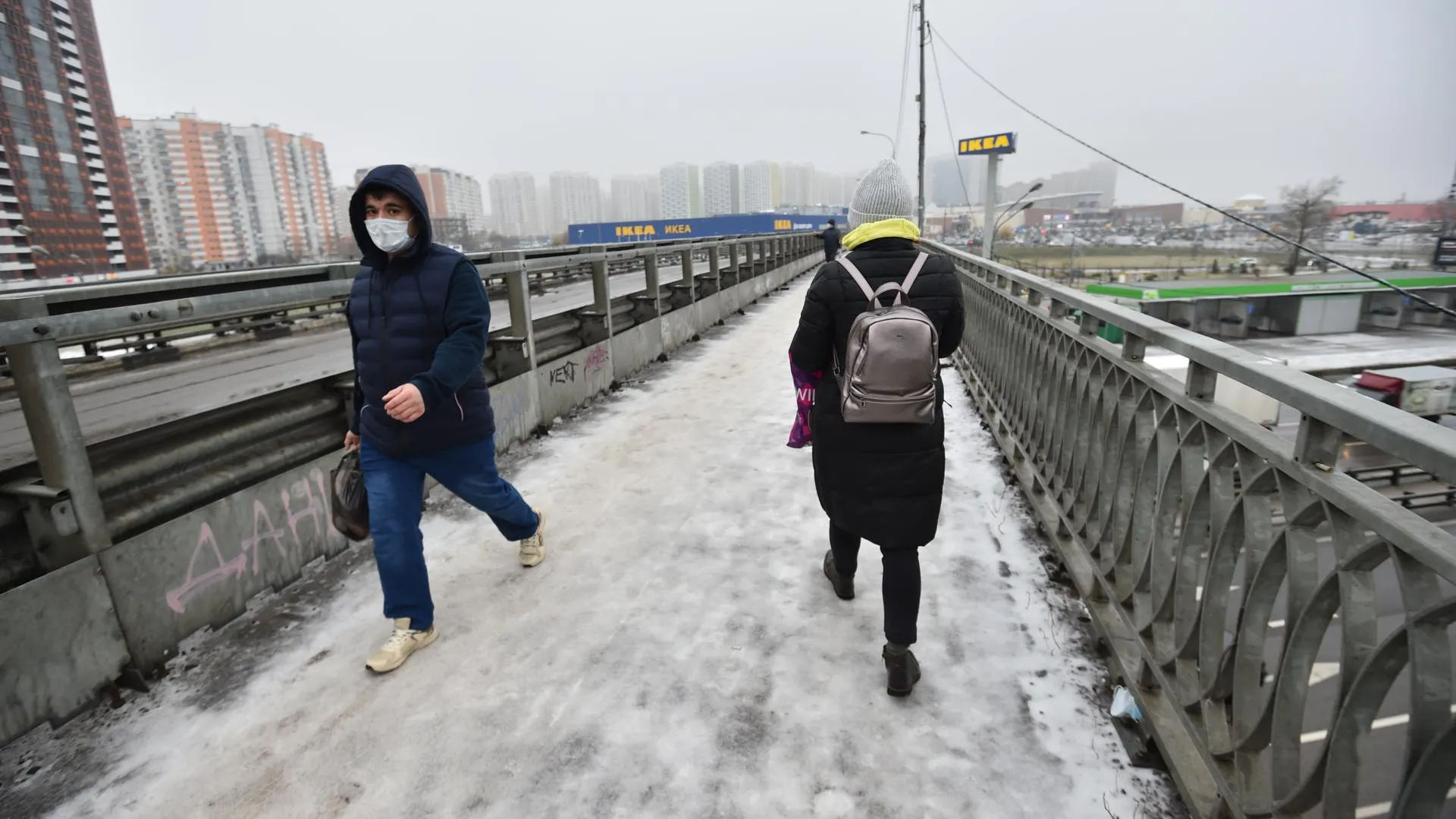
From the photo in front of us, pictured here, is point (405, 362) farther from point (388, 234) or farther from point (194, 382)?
point (194, 382)

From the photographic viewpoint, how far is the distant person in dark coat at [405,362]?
2713mm

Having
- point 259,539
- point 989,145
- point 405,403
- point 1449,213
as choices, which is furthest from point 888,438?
point 989,145

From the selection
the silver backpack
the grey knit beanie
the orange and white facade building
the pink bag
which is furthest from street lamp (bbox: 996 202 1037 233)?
the orange and white facade building

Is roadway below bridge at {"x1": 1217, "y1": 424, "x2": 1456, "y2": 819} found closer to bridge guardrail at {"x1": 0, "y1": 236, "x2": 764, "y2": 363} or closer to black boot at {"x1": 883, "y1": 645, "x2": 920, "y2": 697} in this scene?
black boot at {"x1": 883, "y1": 645, "x2": 920, "y2": 697}

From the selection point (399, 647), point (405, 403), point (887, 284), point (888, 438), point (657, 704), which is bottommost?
point (657, 704)

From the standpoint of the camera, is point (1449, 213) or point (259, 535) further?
point (1449, 213)

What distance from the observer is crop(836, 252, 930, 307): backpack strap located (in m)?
2.42

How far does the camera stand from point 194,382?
1127 cm

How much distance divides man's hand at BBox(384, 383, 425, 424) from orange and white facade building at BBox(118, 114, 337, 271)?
97.0 m

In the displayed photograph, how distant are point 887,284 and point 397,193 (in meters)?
1.87

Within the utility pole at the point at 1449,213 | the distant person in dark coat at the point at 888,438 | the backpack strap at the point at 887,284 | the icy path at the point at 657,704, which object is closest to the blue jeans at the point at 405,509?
the icy path at the point at 657,704

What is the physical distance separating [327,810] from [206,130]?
117 metres

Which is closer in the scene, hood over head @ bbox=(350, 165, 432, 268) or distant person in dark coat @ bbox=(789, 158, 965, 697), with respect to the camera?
distant person in dark coat @ bbox=(789, 158, 965, 697)

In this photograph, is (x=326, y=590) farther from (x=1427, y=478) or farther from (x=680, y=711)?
(x=1427, y=478)
